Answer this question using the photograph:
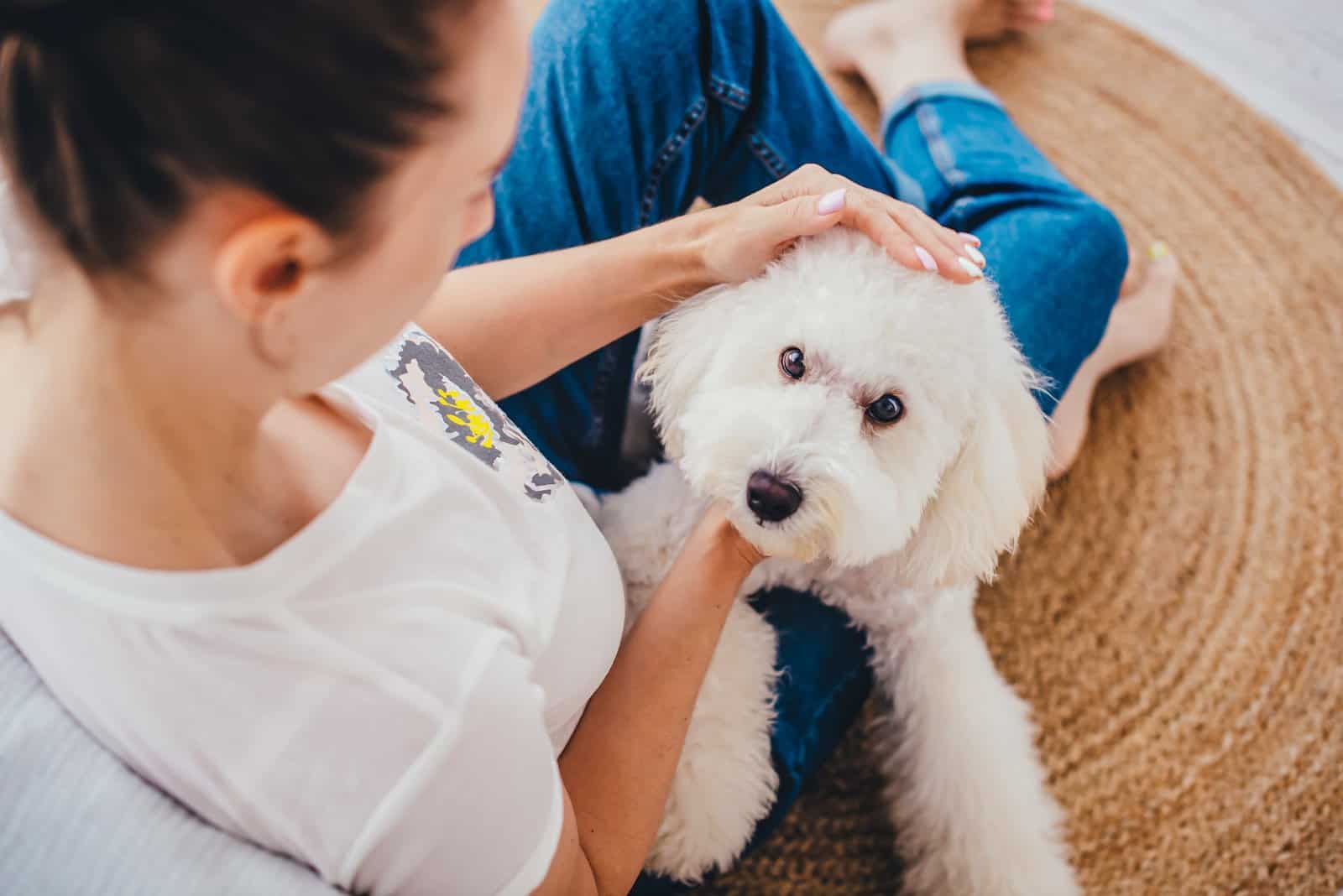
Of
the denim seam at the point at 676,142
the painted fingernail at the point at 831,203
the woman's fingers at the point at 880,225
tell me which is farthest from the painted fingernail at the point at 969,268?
the denim seam at the point at 676,142

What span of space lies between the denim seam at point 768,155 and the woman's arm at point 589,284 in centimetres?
16

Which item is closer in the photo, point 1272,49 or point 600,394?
point 600,394

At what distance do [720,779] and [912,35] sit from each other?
1.27 metres

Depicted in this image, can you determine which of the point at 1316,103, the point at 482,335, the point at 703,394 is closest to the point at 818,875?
the point at 703,394

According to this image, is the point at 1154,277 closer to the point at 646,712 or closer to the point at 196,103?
the point at 646,712

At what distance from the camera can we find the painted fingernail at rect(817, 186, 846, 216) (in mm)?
732

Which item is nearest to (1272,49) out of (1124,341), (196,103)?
(1124,341)

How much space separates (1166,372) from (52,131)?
1491mm

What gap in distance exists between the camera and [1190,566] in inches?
49.0

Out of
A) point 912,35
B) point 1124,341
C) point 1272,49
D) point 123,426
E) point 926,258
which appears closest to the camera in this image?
point 123,426

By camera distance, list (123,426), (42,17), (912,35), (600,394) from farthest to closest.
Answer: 1. (912,35)
2. (600,394)
3. (123,426)
4. (42,17)

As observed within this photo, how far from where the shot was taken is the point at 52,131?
1.09 feet

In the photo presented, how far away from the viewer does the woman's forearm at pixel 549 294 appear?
0.82 m

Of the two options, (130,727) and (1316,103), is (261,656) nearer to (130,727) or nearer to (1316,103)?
(130,727)
